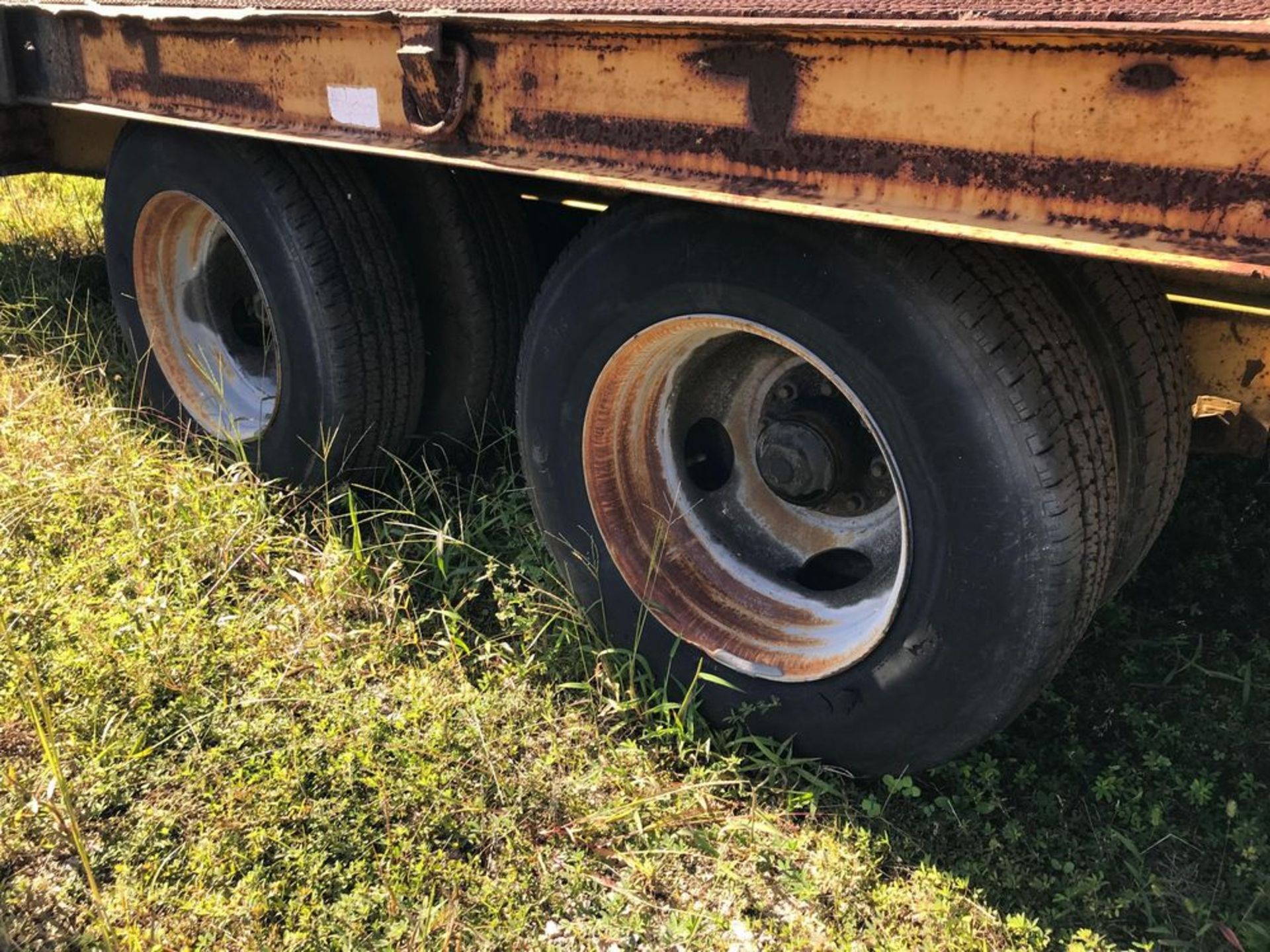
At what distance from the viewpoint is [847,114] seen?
1484mm

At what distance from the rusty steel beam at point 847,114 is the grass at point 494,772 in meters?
1.11

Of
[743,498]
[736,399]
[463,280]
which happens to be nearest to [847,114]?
[736,399]

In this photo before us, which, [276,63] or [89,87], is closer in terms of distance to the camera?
[276,63]

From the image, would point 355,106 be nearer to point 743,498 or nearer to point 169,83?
point 169,83

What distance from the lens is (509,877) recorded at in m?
1.96

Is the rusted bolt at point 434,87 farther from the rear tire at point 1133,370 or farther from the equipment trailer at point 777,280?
the rear tire at point 1133,370

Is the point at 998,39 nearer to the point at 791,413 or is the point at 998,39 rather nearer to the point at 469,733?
the point at 791,413

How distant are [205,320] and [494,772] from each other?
6.41 ft

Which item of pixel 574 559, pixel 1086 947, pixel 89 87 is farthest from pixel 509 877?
pixel 89 87

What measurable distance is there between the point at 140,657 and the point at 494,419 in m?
1.12

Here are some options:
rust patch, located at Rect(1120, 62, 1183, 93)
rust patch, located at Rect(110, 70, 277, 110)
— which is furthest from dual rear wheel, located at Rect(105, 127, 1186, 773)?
rust patch, located at Rect(1120, 62, 1183, 93)

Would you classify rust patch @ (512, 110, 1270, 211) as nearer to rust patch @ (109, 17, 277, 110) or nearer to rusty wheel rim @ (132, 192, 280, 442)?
rust patch @ (109, 17, 277, 110)

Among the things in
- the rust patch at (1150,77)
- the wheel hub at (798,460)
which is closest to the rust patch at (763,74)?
the rust patch at (1150,77)

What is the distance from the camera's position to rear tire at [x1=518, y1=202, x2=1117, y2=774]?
167 cm
